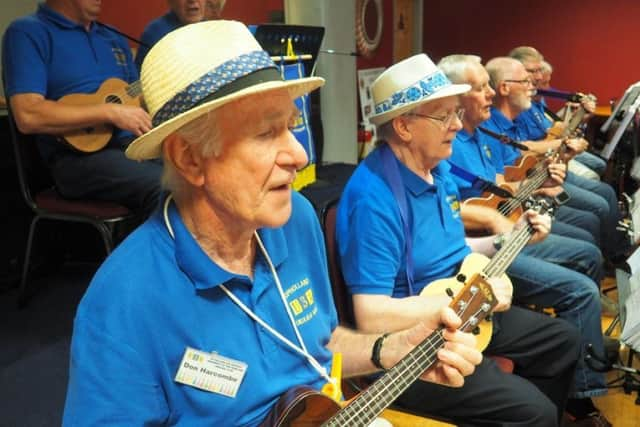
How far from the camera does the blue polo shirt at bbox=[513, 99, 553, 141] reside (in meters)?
4.16

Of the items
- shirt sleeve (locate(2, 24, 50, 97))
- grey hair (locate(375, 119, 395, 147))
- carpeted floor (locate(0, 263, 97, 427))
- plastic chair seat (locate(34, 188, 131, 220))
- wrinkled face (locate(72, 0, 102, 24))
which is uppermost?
wrinkled face (locate(72, 0, 102, 24))

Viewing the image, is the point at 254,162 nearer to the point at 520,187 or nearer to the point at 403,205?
the point at 403,205

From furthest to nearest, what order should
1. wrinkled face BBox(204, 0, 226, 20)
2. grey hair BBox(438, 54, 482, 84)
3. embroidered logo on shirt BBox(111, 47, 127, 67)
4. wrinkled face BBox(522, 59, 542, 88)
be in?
wrinkled face BBox(522, 59, 542, 88)
wrinkled face BBox(204, 0, 226, 20)
grey hair BBox(438, 54, 482, 84)
embroidered logo on shirt BBox(111, 47, 127, 67)

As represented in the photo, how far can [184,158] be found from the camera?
3.16 ft

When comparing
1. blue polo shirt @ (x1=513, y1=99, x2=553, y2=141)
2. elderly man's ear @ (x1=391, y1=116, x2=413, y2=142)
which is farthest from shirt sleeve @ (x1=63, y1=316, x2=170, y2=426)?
blue polo shirt @ (x1=513, y1=99, x2=553, y2=141)

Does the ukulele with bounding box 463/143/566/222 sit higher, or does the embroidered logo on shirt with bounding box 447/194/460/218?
the embroidered logo on shirt with bounding box 447/194/460/218

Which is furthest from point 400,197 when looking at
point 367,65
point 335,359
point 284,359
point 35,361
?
point 367,65

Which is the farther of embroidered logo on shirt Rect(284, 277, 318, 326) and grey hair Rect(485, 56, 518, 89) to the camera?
grey hair Rect(485, 56, 518, 89)

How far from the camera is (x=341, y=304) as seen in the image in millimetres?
1614

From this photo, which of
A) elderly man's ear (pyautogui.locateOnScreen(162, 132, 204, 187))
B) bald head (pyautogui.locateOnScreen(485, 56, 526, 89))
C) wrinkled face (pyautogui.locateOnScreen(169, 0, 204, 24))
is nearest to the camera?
elderly man's ear (pyautogui.locateOnScreen(162, 132, 204, 187))

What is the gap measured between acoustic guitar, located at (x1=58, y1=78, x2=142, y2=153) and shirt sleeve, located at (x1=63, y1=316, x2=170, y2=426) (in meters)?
1.49

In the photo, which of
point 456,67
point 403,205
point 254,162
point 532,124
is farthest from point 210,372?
point 532,124

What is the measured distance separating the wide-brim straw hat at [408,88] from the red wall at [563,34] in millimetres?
5402

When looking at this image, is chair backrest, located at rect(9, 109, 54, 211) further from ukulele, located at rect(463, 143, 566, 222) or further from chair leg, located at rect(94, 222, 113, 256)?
ukulele, located at rect(463, 143, 566, 222)
